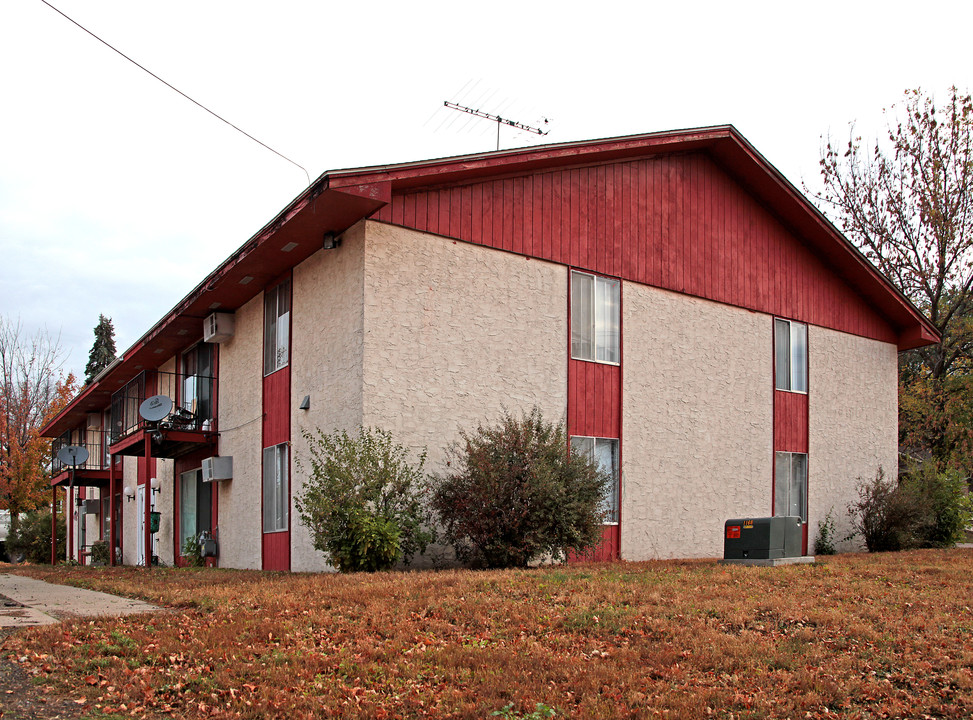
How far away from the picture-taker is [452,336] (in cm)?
1388

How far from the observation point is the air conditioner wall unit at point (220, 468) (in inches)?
681

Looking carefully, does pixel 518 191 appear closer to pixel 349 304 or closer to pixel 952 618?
pixel 349 304

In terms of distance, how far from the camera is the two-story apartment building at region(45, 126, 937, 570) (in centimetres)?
1352

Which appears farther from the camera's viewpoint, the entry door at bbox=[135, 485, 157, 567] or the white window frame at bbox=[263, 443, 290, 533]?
the entry door at bbox=[135, 485, 157, 567]

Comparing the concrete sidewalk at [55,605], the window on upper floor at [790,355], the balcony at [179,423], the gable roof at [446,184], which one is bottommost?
the concrete sidewalk at [55,605]

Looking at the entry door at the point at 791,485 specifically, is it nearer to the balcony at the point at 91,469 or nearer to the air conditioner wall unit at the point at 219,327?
the air conditioner wall unit at the point at 219,327

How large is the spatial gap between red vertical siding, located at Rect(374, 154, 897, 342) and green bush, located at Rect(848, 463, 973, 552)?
3.56 metres

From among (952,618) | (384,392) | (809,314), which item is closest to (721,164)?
(809,314)

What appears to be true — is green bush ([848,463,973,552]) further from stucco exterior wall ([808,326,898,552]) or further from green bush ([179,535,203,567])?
green bush ([179,535,203,567])

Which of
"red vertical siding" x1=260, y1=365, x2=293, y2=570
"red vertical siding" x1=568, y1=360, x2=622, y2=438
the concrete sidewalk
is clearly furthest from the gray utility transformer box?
the concrete sidewalk

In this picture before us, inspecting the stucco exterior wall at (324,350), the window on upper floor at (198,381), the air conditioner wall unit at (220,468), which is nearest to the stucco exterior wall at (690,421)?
the stucco exterior wall at (324,350)

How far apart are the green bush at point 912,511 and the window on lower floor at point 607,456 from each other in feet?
23.2

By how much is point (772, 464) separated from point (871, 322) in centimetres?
531

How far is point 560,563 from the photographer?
44.3 ft
